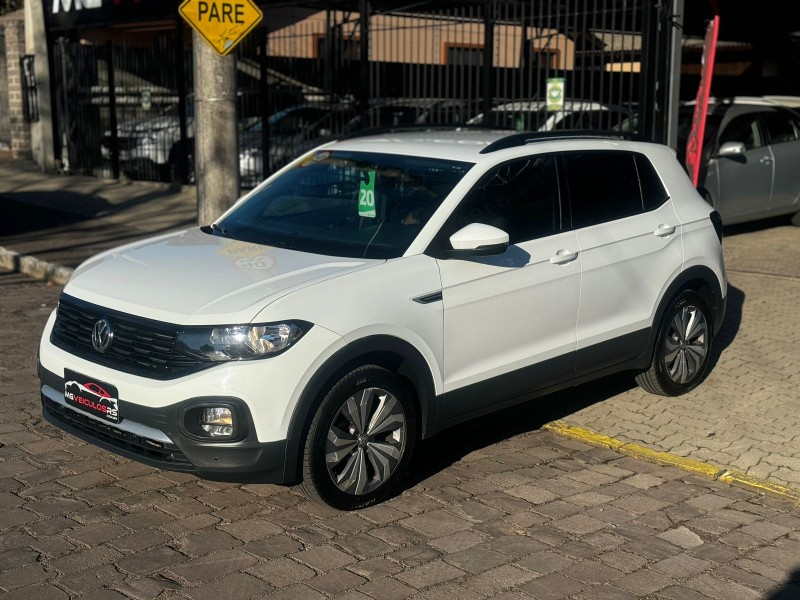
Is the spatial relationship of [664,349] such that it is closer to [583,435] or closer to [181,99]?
[583,435]

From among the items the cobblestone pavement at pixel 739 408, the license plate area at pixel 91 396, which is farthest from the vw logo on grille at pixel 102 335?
the cobblestone pavement at pixel 739 408

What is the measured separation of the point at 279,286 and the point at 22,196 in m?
13.6

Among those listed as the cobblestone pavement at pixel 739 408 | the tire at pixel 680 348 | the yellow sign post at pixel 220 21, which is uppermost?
the yellow sign post at pixel 220 21

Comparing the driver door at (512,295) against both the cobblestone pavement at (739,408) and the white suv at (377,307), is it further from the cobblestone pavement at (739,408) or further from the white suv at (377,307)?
the cobblestone pavement at (739,408)

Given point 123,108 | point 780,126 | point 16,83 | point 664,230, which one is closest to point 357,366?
point 664,230

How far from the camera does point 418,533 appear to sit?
498cm

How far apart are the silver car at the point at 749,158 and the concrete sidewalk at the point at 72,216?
6526mm

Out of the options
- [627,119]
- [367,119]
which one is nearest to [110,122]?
[367,119]

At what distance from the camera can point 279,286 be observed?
4992 mm

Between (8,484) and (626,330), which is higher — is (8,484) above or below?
below

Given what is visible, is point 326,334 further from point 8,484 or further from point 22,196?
point 22,196

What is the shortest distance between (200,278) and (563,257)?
2041mm

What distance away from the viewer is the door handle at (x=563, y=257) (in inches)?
237

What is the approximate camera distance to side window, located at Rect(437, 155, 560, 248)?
5762mm
